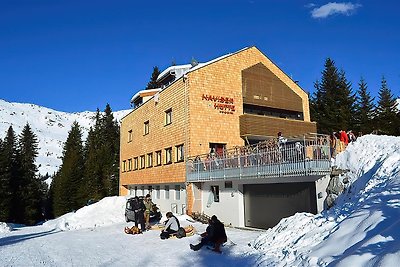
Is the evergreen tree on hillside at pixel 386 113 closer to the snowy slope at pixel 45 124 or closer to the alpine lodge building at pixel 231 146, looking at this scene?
the alpine lodge building at pixel 231 146

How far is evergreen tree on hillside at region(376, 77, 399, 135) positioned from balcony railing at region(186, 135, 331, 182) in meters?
21.2

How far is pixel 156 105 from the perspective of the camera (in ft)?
95.9

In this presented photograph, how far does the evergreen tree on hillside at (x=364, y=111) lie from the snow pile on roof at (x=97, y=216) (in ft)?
90.7

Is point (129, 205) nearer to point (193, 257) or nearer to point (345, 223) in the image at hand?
point (193, 257)

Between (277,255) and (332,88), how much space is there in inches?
1580

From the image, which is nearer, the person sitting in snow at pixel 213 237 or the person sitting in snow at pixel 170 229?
the person sitting in snow at pixel 213 237

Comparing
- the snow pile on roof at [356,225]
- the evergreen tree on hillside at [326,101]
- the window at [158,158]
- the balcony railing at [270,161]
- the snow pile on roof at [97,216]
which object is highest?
the evergreen tree on hillside at [326,101]

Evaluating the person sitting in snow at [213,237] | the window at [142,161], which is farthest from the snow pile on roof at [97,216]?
the person sitting in snow at [213,237]

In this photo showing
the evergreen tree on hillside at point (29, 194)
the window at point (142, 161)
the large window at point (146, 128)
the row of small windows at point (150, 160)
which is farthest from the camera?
the evergreen tree on hillside at point (29, 194)

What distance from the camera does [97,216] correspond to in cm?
2514

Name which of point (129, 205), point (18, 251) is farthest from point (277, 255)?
point (129, 205)

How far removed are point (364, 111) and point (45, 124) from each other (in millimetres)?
141606

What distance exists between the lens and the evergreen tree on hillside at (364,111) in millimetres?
40062

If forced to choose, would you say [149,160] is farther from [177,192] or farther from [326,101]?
[326,101]
